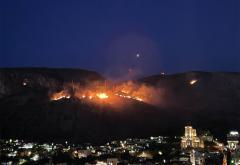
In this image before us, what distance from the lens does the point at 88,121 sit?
347 feet

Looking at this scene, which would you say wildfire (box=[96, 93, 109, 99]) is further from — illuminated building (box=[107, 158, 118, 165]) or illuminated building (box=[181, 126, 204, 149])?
illuminated building (box=[107, 158, 118, 165])

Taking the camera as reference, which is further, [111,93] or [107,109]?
[111,93]

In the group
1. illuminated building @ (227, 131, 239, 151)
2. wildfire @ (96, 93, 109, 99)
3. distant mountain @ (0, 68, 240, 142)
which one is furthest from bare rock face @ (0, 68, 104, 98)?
illuminated building @ (227, 131, 239, 151)

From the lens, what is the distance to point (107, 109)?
4550 inches

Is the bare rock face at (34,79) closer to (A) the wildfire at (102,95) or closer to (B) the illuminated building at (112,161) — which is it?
(A) the wildfire at (102,95)

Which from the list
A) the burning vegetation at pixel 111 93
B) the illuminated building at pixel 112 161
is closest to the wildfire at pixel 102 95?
the burning vegetation at pixel 111 93

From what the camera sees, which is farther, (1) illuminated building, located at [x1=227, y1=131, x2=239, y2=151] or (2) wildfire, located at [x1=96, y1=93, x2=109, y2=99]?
(2) wildfire, located at [x1=96, y1=93, x2=109, y2=99]

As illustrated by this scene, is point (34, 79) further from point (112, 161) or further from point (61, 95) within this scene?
point (112, 161)

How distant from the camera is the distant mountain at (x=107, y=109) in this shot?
103938 mm

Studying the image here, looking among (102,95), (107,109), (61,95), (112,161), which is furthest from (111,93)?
(112,161)

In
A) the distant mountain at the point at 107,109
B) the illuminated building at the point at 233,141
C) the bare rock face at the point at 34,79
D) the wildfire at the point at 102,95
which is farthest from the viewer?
the bare rock face at the point at 34,79

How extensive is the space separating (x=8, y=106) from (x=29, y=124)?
17.9 meters

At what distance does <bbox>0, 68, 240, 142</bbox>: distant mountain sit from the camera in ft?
341

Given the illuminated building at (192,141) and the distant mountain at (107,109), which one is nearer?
the illuminated building at (192,141)
